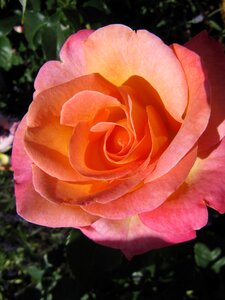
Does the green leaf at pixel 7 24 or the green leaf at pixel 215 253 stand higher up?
the green leaf at pixel 7 24

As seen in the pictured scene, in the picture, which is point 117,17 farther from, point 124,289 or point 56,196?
point 124,289

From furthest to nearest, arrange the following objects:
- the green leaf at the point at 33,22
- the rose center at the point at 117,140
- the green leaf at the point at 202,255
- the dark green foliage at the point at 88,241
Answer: the green leaf at the point at 202,255, the green leaf at the point at 33,22, the dark green foliage at the point at 88,241, the rose center at the point at 117,140

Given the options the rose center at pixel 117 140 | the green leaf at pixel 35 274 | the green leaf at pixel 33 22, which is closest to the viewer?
the rose center at pixel 117 140

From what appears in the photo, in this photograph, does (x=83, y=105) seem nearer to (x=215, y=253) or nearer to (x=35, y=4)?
(x=35, y=4)

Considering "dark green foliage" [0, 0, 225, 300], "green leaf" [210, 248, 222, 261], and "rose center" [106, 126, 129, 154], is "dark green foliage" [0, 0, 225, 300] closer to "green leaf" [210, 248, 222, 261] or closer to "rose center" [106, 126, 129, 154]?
"green leaf" [210, 248, 222, 261]

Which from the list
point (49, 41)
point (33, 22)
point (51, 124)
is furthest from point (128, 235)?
point (33, 22)

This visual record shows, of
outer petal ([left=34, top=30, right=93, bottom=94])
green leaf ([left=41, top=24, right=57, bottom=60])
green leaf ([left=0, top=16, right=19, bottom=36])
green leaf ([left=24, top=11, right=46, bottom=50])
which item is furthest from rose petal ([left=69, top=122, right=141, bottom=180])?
green leaf ([left=0, top=16, right=19, bottom=36])

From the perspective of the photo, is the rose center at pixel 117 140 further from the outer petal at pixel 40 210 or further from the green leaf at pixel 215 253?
the green leaf at pixel 215 253

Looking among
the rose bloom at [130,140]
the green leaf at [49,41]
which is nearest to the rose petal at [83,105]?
the rose bloom at [130,140]
